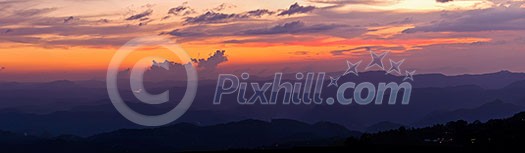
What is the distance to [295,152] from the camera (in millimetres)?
161500

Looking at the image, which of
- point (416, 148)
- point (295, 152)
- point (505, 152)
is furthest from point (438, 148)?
point (295, 152)

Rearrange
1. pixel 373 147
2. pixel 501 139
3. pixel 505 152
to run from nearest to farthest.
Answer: pixel 505 152 → pixel 373 147 → pixel 501 139

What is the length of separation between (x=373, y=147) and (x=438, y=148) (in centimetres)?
1427

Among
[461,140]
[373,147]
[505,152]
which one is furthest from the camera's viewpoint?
[461,140]

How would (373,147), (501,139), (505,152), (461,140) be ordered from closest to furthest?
(505,152)
(373,147)
(501,139)
(461,140)

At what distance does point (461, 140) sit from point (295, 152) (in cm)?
5494

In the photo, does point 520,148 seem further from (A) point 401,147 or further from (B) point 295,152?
(B) point 295,152

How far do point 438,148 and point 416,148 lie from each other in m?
4.60

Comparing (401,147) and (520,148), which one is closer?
(520,148)

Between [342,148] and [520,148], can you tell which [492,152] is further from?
[342,148]

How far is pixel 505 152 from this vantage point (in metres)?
149

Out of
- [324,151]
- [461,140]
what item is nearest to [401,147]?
[324,151]

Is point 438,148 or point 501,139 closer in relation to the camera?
point 438,148

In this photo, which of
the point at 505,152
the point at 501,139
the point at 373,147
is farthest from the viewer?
the point at 501,139
